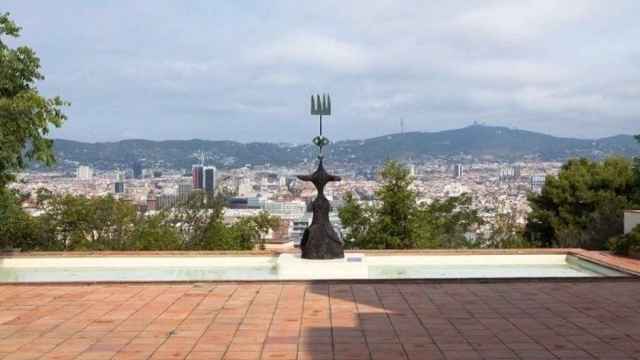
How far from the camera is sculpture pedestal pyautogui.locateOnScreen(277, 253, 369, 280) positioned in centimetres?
1336

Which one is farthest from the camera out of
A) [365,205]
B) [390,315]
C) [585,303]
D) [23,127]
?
[365,205]

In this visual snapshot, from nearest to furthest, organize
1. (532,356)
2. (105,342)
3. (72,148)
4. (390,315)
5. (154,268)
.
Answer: (532,356), (105,342), (390,315), (154,268), (72,148)

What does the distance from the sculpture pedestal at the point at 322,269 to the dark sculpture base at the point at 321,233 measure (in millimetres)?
233

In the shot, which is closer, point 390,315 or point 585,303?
point 390,315

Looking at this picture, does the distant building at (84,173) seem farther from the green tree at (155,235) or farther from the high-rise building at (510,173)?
the high-rise building at (510,173)

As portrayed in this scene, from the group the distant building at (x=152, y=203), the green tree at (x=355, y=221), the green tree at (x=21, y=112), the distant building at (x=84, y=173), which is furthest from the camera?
the distant building at (x=84, y=173)

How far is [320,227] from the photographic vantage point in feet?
45.7

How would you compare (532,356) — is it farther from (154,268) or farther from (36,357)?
(154,268)

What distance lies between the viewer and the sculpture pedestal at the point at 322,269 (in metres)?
13.4

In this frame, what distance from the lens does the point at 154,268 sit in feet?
47.9


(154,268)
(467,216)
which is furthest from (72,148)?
(154,268)

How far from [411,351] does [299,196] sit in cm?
2002

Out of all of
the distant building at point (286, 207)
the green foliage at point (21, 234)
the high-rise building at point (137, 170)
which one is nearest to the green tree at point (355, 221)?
the distant building at point (286, 207)

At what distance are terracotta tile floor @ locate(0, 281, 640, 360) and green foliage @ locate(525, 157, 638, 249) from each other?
1165cm
